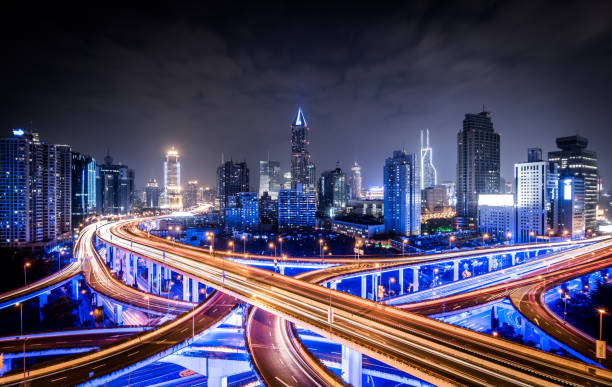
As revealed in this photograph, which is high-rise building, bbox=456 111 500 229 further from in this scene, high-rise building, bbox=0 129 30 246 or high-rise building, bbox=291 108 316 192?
high-rise building, bbox=0 129 30 246

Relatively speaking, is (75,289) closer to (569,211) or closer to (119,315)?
(119,315)

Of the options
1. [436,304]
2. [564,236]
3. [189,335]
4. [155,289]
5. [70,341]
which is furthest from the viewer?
[564,236]

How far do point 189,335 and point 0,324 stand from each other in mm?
33331

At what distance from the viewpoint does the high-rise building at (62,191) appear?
77.2 meters

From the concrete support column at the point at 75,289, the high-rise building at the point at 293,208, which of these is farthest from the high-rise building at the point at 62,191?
the high-rise building at the point at 293,208

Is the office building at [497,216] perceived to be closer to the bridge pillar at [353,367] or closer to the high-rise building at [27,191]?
the bridge pillar at [353,367]

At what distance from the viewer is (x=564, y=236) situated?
7788 cm

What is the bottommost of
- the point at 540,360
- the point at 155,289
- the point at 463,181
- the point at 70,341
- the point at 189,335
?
the point at 155,289

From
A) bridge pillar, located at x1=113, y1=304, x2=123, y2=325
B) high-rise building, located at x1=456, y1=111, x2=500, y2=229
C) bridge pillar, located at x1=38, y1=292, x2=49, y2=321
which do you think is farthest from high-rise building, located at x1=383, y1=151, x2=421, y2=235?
bridge pillar, located at x1=38, y1=292, x2=49, y2=321

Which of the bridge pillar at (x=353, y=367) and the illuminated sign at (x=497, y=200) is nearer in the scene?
the bridge pillar at (x=353, y=367)

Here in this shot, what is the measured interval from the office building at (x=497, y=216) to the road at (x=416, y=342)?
79.8 meters

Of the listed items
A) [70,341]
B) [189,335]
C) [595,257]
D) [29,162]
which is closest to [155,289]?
[70,341]

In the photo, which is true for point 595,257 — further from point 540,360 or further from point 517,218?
point 540,360

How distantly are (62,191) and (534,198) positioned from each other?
126 metres
